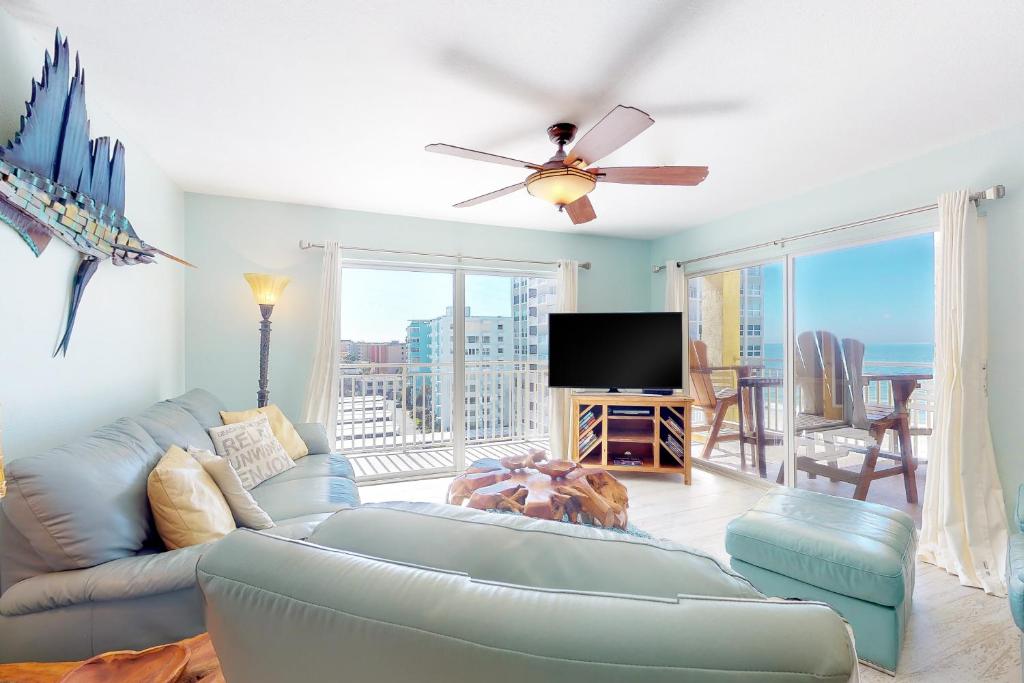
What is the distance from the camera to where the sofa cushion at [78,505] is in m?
1.24

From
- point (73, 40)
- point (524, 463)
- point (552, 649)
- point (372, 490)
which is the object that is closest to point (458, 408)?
point (372, 490)

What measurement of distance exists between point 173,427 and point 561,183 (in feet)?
6.85

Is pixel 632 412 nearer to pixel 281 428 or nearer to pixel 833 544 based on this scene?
pixel 833 544

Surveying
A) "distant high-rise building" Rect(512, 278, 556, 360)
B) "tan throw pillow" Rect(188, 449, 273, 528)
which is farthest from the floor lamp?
"distant high-rise building" Rect(512, 278, 556, 360)

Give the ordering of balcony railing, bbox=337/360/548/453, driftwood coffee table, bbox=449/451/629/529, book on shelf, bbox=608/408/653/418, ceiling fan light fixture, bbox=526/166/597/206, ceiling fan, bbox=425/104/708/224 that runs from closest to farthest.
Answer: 1. ceiling fan, bbox=425/104/708/224
2. ceiling fan light fixture, bbox=526/166/597/206
3. driftwood coffee table, bbox=449/451/629/529
4. book on shelf, bbox=608/408/653/418
5. balcony railing, bbox=337/360/548/453

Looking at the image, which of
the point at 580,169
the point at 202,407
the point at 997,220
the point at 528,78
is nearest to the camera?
the point at 528,78

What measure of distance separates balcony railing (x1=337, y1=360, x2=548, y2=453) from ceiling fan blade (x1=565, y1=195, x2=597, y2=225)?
6.97ft

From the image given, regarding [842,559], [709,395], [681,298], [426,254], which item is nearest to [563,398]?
[709,395]

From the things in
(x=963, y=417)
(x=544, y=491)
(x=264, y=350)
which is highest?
(x=264, y=350)

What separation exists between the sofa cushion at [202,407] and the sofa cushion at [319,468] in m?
0.49

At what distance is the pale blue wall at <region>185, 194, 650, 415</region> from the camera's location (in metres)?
3.54

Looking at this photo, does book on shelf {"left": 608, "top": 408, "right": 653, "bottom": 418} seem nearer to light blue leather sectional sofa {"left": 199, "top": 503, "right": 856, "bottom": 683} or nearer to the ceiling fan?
the ceiling fan

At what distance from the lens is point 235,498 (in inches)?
68.1

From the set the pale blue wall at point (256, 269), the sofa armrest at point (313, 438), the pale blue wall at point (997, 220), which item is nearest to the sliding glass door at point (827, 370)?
the pale blue wall at point (997, 220)
